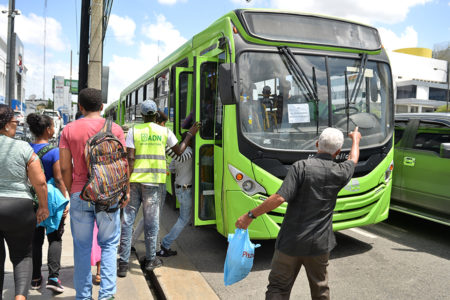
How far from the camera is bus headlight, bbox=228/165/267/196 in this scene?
4.61 meters

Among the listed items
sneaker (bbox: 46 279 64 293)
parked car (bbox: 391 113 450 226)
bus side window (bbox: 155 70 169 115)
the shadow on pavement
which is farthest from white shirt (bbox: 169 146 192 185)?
parked car (bbox: 391 113 450 226)

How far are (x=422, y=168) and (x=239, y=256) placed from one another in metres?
4.28

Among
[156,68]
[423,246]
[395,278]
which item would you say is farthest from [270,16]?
[156,68]

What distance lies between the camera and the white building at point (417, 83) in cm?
6181

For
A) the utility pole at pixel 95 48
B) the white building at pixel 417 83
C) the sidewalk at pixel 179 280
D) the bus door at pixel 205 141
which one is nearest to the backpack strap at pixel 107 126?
the bus door at pixel 205 141

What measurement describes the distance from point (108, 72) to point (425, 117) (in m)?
7.34

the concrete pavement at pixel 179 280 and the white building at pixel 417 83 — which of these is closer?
the concrete pavement at pixel 179 280

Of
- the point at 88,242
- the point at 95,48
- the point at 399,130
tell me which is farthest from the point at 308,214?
the point at 95,48

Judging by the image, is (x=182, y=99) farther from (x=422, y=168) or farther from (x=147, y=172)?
(x=422, y=168)

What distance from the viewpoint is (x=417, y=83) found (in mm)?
62250

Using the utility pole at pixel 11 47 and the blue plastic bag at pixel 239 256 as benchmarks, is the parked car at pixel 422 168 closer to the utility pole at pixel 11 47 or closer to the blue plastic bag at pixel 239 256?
the blue plastic bag at pixel 239 256

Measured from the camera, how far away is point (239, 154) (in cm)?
469

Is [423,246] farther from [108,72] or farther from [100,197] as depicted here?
[108,72]

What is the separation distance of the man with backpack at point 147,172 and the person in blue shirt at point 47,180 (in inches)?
29.1
